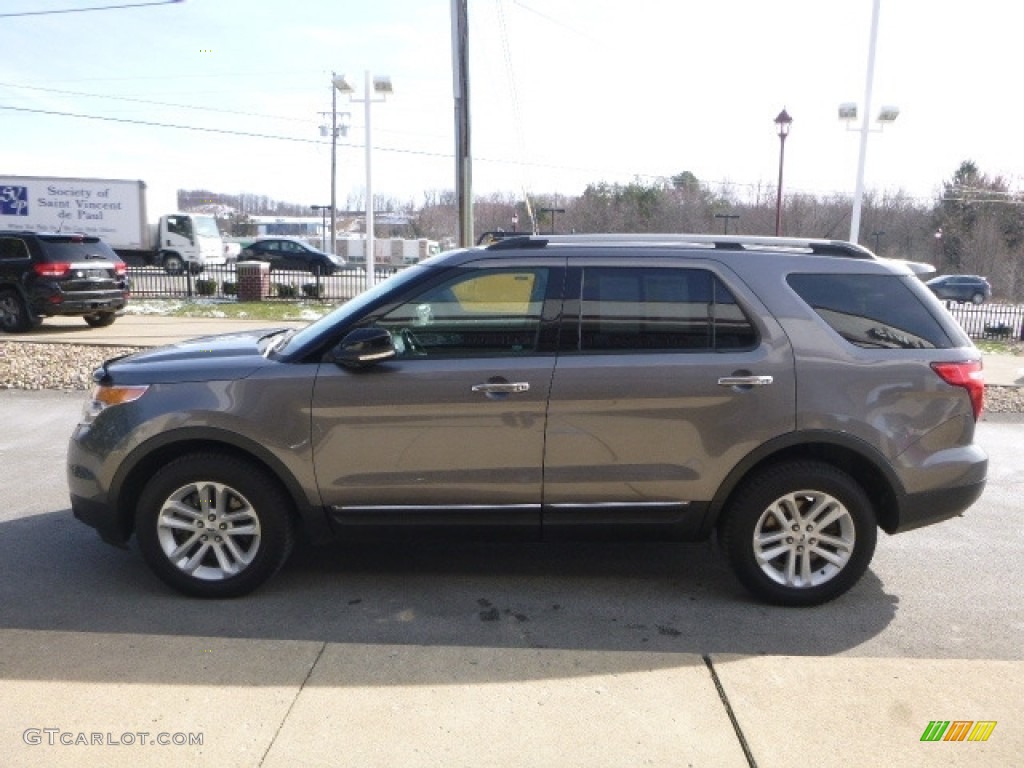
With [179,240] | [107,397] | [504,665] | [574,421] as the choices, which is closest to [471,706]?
[504,665]

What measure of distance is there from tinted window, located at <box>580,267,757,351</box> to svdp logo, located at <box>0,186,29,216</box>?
3315cm

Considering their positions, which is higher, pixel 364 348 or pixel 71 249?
pixel 71 249

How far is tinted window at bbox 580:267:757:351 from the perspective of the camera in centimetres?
408

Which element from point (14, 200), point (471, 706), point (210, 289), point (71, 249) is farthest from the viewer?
Result: point (14, 200)

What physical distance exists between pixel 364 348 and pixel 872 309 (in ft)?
8.29

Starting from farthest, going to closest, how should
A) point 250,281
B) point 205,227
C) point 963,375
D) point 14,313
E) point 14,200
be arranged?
point 205,227 → point 14,200 → point 250,281 → point 14,313 → point 963,375

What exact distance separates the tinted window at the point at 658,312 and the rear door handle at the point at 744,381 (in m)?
0.18

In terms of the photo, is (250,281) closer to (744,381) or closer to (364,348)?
(364,348)

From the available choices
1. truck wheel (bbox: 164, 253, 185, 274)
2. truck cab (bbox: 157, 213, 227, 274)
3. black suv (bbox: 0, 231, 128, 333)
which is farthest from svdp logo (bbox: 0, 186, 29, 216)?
black suv (bbox: 0, 231, 128, 333)

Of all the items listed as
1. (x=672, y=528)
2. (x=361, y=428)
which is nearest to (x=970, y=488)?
(x=672, y=528)

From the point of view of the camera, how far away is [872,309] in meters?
4.15

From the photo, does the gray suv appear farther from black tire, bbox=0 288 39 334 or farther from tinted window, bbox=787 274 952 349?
black tire, bbox=0 288 39 334

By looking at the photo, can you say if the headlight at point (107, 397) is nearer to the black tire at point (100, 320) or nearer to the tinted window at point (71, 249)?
the tinted window at point (71, 249)

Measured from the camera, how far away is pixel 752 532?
406cm
